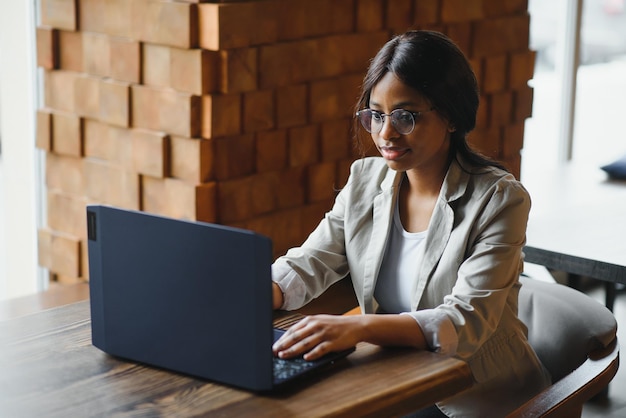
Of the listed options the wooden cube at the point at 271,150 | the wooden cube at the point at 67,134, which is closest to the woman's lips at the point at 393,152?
the wooden cube at the point at 271,150

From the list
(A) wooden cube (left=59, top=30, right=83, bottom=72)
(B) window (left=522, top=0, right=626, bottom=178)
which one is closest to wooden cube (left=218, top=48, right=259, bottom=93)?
(A) wooden cube (left=59, top=30, right=83, bottom=72)

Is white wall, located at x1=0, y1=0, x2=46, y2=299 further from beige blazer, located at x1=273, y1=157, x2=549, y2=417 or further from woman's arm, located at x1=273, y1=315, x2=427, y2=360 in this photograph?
woman's arm, located at x1=273, y1=315, x2=427, y2=360

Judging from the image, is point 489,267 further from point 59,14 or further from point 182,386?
point 59,14

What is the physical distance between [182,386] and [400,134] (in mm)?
707

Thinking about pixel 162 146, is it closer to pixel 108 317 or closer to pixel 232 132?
pixel 232 132

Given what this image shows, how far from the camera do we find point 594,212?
3.17m

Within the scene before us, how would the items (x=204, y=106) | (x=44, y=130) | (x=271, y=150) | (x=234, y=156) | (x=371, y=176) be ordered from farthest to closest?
(x=44, y=130) < (x=271, y=150) < (x=234, y=156) < (x=204, y=106) < (x=371, y=176)


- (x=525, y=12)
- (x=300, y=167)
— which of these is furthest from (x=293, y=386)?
(x=525, y=12)

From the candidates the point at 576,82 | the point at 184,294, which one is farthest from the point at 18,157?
the point at 576,82

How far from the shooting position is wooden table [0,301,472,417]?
147 cm

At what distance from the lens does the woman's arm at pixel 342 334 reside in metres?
1.64

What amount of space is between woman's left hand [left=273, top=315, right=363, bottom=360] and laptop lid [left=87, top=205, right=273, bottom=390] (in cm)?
13

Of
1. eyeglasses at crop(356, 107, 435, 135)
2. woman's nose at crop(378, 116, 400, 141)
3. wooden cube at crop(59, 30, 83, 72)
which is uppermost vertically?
wooden cube at crop(59, 30, 83, 72)

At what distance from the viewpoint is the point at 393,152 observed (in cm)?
199
